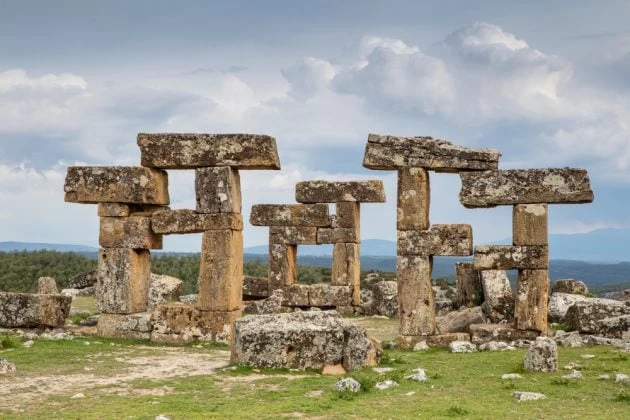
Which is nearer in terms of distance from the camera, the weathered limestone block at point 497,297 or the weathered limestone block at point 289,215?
the weathered limestone block at point 497,297

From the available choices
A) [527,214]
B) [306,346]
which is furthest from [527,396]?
[527,214]

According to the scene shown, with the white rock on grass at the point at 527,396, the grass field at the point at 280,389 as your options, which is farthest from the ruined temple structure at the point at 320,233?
the white rock on grass at the point at 527,396

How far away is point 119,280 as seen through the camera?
61.8ft

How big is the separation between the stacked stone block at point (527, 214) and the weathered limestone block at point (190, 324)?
5.72 metres

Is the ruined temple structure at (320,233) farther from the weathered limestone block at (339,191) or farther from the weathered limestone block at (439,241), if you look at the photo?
the weathered limestone block at (439,241)

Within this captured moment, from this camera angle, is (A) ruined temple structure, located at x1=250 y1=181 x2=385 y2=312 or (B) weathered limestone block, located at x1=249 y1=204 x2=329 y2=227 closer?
(A) ruined temple structure, located at x1=250 y1=181 x2=385 y2=312

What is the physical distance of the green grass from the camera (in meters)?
10.3

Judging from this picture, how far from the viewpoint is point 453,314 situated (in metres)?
21.7

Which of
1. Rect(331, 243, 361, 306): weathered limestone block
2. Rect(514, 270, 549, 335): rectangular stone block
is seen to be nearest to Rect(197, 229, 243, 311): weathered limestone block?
Rect(514, 270, 549, 335): rectangular stone block

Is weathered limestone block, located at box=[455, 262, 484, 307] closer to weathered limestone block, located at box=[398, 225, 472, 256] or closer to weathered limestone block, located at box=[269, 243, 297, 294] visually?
weathered limestone block, located at box=[269, 243, 297, 294]

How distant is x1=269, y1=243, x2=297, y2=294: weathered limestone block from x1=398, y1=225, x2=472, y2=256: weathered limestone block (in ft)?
37.1

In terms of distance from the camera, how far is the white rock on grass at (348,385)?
11.3 metres

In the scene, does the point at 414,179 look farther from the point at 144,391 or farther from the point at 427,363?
the point at 144,391

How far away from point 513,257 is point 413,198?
2525 mm
